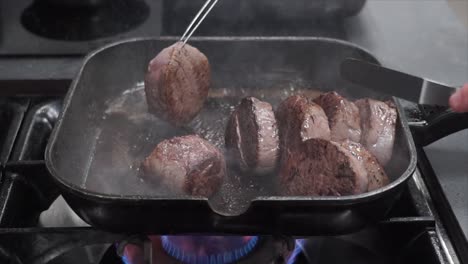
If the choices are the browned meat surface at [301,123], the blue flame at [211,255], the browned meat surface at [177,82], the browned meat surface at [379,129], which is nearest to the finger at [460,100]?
the browned meat surface at [379,129]

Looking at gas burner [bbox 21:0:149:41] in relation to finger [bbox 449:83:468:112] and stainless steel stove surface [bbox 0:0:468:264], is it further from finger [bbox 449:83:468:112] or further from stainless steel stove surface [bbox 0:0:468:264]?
finger [bbox 449:83:468:112]

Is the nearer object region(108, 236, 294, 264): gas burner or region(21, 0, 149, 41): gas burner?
region(108, 236, 294, 264): gas burner

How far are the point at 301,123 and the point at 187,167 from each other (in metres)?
0.31

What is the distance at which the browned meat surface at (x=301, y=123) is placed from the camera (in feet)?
4.23

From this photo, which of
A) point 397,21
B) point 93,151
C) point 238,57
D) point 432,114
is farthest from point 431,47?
point 93,151

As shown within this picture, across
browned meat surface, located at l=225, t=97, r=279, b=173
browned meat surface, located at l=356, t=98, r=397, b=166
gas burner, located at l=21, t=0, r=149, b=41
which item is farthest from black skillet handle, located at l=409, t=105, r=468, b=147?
gas burner, located at l=21, t=0, r=149, b=41

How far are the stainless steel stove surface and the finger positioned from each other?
0.86 ft

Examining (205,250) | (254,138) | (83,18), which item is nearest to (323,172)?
(254,138)

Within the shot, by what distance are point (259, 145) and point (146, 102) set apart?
508mm

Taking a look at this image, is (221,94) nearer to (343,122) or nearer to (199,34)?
(199,34)

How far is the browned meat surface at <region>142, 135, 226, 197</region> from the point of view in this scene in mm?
1235

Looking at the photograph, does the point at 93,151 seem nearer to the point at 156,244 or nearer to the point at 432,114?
the point at 156,244

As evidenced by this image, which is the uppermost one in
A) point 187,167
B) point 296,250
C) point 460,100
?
point 460,100

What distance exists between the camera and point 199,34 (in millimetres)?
1982
